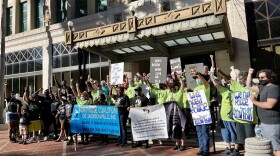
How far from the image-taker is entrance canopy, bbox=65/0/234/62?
344 inches

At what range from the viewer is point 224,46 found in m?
12.0

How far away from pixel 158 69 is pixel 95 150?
333 centimetres

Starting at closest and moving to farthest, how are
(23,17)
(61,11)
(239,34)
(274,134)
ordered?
1. (274,134)
2. (239,34)
3. (61,11)
4. (23,17)

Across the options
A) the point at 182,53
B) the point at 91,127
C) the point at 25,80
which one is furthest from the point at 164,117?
the point at 25,80

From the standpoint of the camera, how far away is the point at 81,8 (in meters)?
17.8

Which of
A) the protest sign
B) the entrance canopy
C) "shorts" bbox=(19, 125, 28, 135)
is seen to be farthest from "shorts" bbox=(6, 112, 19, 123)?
the protest sign

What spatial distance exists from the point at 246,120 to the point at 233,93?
28.1 inches

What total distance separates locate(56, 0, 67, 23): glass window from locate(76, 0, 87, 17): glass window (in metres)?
1.21

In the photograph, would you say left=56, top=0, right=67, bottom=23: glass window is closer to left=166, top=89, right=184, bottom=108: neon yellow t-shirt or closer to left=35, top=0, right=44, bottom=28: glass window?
left=35, top=0, right=44, bottom=28: glass window

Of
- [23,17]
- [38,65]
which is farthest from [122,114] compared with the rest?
[23,17]

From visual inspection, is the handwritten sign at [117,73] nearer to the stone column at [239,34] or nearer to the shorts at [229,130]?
the shorts at [229,130]

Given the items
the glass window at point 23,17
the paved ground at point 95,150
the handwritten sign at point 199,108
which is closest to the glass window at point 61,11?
the glass window at point 23,17

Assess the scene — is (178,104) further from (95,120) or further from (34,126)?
(34,126)

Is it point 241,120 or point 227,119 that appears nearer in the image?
point 241,120
